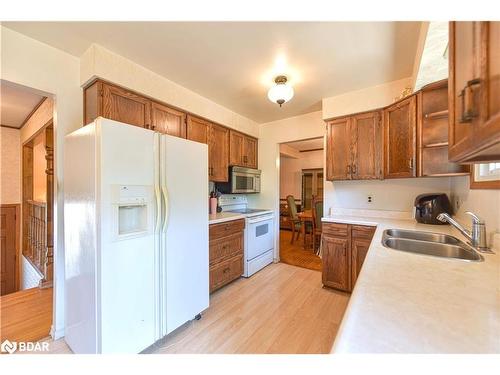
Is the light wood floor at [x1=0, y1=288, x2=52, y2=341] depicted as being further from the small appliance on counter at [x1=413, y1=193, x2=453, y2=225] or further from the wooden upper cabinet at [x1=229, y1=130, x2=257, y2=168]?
the small appliance on counter at [x1=413, y1=193, x2=453, y2=225]

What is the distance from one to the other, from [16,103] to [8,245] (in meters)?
2.65

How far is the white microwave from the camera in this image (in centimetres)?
321

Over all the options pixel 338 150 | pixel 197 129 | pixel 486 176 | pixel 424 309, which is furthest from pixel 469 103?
pixel 197 129

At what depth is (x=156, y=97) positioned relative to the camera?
7.25ft

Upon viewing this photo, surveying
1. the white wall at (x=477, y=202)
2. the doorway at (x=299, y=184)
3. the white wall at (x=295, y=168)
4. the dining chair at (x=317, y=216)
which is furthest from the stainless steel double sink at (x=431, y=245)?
the white wall at (x=295, y=168)

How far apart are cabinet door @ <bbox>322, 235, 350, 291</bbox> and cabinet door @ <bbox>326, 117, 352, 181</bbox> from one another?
79cm

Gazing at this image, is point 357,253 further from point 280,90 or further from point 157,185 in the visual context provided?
point 157,185

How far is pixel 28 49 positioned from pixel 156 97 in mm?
950

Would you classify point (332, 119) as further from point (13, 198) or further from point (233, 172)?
point (13, 198)

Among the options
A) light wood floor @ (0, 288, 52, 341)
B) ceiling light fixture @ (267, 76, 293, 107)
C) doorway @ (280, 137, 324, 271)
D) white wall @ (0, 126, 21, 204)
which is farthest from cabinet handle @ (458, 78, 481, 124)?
white wall @ (0, 126, 21, 204)

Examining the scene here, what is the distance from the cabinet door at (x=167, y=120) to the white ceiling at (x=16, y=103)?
120 cm

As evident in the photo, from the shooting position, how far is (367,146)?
8.30ft

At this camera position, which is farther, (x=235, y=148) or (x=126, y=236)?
(x=235, y=148)

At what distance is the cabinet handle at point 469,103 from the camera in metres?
0.55
